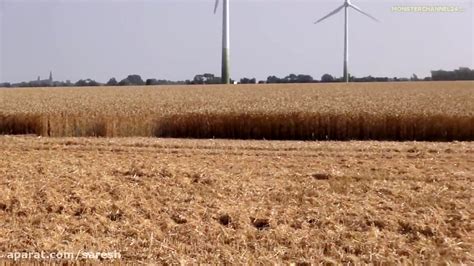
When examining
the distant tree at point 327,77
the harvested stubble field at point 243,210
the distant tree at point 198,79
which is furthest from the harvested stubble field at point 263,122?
the distant tree at point 327,77

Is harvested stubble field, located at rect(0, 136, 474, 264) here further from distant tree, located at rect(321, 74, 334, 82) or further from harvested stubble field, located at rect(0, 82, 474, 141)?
distant tree, located at rect(321, 74, 334, 82)

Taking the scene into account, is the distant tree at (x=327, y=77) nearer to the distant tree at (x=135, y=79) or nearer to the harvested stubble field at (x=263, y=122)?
the distant tree at (x=135, y=79)

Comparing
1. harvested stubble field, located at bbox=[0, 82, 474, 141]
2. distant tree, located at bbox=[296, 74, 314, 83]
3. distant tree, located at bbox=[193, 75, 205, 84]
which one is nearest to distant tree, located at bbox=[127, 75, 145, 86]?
distant tree, located at bbox=[193, 75, 205, 84]

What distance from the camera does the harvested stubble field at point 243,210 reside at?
4.77 m

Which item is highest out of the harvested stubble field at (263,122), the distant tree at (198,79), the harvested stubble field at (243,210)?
the distant tree at (198,79)

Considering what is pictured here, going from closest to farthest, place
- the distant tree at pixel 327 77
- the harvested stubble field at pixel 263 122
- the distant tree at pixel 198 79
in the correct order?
the harvested stubble field at pixel 263 122, the distant tree at pixel 198 79, the distant tree at pixel 327 77

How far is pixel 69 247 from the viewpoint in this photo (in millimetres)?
4758

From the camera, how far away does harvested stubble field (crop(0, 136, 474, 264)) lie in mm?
4773

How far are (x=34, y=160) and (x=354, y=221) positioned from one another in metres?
7.97

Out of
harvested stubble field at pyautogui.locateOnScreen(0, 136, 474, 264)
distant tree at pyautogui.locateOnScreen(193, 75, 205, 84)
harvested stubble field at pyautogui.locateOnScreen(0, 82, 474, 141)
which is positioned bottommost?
harvested stubble field at pyautogui.locateOnScreen(0, 136, 474, 264)

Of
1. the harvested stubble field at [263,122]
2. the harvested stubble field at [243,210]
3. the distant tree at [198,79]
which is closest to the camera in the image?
the harvested stubble field at [243,210]

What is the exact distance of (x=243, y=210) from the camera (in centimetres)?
597

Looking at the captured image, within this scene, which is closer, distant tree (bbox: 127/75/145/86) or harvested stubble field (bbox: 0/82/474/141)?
harvested stubble field (bbox: 0/82/474/141)

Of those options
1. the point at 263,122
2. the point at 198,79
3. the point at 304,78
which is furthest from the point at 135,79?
the point at 263,122
